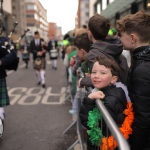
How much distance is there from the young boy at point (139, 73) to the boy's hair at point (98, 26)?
0.63m

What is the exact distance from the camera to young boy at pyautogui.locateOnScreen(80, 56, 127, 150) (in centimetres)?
232

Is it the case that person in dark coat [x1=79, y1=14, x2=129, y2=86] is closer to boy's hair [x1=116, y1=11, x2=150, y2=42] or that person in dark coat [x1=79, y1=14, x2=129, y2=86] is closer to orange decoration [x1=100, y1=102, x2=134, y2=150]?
boy's hair [x1=116, y1=11, x2=150, y2=42]

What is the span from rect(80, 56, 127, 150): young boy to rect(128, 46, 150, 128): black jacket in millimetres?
129

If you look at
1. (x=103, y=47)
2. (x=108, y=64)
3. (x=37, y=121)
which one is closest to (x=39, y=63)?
(x=37, y=121)

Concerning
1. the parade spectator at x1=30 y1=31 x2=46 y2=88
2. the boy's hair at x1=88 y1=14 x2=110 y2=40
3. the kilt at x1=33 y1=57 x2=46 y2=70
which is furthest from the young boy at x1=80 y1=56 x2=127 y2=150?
the kilt at x1=33 y1=57 x2=46 y2=70

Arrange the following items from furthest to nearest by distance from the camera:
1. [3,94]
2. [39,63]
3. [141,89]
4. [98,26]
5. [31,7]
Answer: [31,7]
[39,63]
[3,94]
[98,26]
[141,89]

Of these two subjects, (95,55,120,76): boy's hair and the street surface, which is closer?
(95,55,120,76): boy's hair

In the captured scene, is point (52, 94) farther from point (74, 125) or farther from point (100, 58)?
point (100, 58)

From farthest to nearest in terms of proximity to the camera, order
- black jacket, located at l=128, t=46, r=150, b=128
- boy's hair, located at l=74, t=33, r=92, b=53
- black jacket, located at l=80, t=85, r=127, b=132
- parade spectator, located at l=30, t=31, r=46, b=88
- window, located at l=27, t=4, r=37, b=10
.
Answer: window, located at l=27, t=4, r=37, b=10
parade spectator, located at l=30, t=31, r=46, b=88
boy's hair, located at l=74, t=33, r=92, b=53
black jacket, located at l=80, t=85, r=127, b=132
black jacket, located at l=128, t=46, r=150, b=128

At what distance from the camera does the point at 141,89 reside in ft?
7.11

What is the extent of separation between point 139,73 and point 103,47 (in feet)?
2.77

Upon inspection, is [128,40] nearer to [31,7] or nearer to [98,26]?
[98,26]

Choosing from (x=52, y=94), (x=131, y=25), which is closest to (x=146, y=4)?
(x=52, y=94)

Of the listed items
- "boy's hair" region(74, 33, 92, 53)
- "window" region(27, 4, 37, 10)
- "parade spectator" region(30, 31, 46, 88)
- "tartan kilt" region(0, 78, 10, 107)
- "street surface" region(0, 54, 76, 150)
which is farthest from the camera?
"window" region(27, 4, 37, 10)
